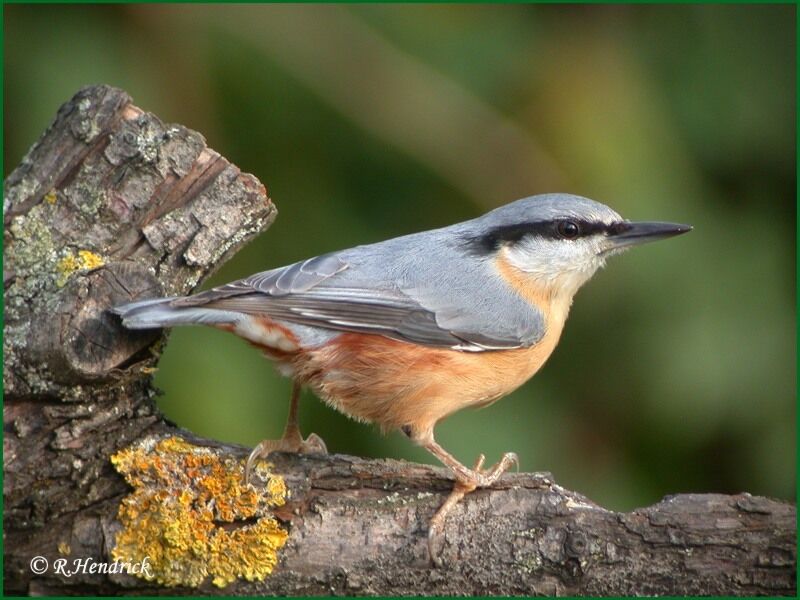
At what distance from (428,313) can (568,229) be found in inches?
24.0

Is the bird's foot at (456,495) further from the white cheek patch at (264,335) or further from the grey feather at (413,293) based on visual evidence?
the white cheek patch at (264,335)

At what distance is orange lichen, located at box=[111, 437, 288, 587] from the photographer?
105 inches

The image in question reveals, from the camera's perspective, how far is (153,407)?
Result: 286cm

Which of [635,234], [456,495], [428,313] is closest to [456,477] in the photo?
[456,495]

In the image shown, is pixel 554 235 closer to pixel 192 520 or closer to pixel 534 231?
pixel 534 231

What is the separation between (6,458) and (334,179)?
1796mm

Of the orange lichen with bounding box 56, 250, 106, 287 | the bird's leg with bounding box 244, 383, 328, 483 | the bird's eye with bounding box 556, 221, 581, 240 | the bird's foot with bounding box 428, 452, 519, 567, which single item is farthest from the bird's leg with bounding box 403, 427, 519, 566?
the orange lichen with bounding box 56, 250, 106, 287

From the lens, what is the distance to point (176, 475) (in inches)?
108

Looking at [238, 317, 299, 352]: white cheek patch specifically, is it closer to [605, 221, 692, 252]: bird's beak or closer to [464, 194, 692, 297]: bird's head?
[464, 194, 692, 297]: bird's head

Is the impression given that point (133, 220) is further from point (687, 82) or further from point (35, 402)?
point (687, 82)

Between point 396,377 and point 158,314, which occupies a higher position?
point 396,377

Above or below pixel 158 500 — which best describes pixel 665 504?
above

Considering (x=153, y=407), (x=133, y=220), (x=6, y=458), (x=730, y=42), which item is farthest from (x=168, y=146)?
(x=730, y=42)

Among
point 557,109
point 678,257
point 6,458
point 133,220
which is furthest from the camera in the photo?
point 557,109
